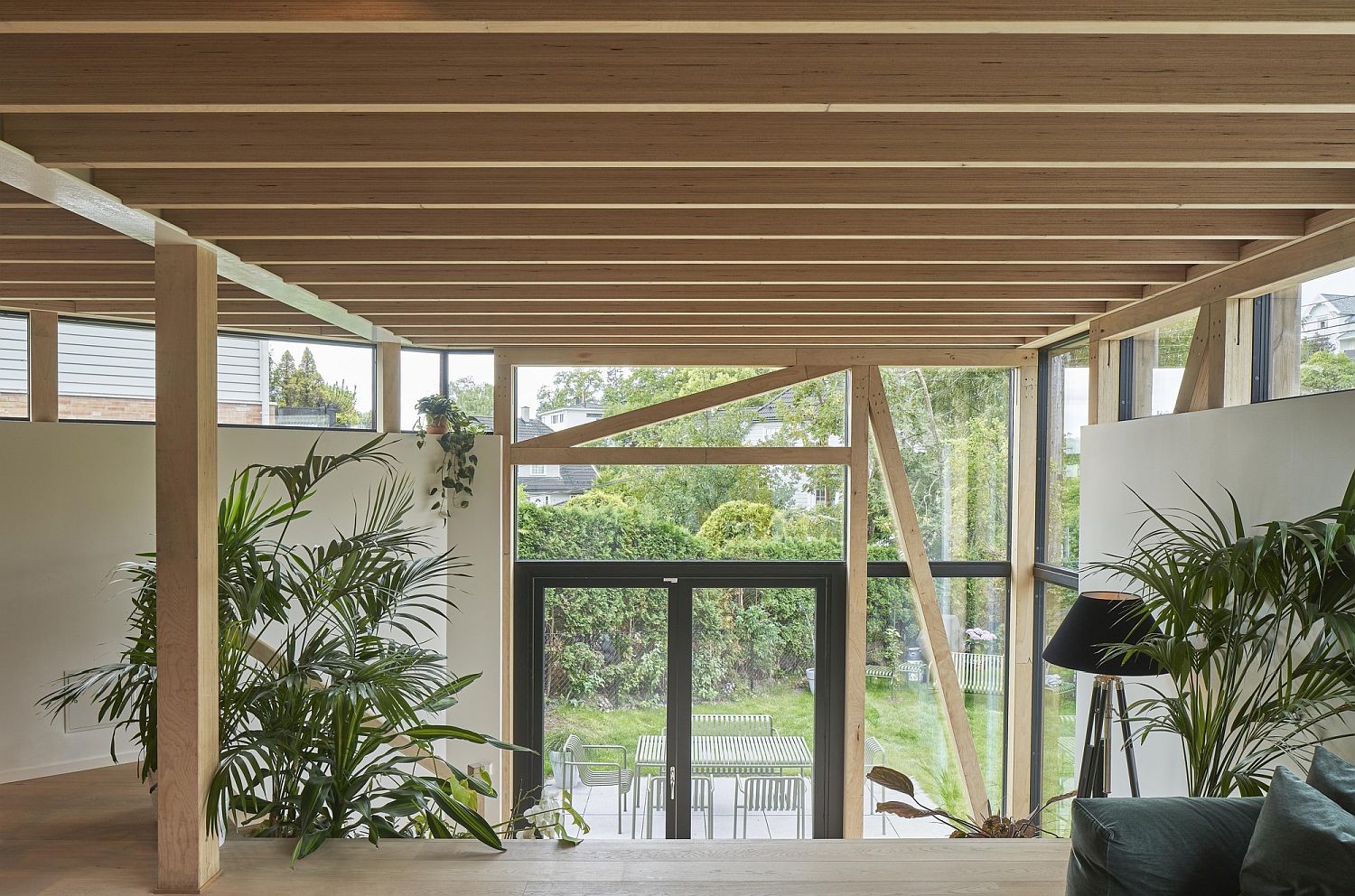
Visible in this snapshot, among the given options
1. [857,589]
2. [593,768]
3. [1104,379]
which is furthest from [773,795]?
[1104,379]

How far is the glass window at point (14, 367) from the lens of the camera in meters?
4.53

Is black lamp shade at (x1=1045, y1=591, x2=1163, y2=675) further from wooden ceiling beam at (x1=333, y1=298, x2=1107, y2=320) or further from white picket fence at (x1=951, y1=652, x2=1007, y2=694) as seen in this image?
white picket fence at (x1=951, y1=652, x2=1007, y2=694)

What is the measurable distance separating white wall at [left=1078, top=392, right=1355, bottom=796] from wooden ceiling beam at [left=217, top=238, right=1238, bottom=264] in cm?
84

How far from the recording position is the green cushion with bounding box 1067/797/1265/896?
2068 mm

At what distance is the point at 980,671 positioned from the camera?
6066mm

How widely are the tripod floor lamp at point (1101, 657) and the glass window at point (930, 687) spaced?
2.21m

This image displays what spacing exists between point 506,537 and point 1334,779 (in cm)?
477

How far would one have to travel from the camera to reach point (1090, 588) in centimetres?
472

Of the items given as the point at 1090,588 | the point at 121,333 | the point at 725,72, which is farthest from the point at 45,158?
the point at 1090,588


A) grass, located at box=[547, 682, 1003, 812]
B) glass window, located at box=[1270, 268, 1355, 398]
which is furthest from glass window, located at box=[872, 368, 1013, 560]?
glass window, located at box=[1270, 268, 1355, 398]

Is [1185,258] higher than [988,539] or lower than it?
higher

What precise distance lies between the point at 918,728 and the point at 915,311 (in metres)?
3.14

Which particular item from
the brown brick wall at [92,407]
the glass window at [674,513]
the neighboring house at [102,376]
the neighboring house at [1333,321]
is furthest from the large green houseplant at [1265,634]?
the brown brick wall at [92,407]

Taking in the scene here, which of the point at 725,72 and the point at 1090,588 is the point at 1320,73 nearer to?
the point at 725,72
